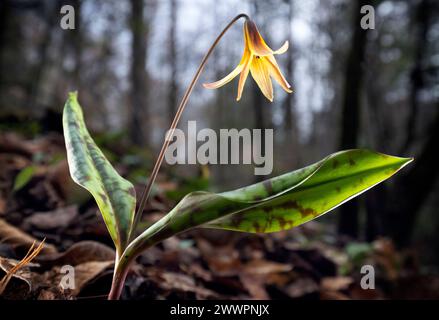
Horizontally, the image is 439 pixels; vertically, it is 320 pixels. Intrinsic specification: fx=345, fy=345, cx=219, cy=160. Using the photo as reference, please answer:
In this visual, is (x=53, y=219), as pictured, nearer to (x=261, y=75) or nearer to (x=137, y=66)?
(x=261, y=75)

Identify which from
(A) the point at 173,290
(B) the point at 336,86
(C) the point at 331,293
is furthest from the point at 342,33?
(A) the point at 173,290

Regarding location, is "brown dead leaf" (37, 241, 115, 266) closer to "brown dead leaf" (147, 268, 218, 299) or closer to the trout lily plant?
"brown dead leaf" (147, 268, 218, 299)

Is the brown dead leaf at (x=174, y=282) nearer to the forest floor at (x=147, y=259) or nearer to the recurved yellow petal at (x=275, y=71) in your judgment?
the forest floor at (x=147, y=259)

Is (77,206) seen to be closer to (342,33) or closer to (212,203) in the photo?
(212,203)

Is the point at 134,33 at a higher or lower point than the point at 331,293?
higher

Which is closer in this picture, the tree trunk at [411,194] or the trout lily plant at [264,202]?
the trout lily plant at [264,202]

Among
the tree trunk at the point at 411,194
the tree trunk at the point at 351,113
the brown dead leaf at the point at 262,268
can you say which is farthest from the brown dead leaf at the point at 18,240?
the tree trunk at the point at 411,194
